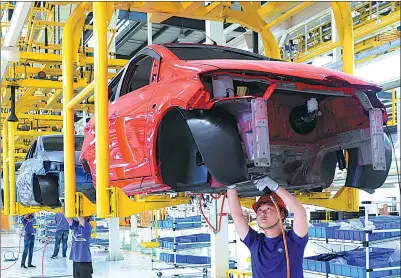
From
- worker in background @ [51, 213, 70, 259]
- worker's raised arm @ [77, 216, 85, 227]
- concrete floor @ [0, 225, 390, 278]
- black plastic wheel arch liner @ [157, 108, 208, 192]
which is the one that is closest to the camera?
black plastic wheel arch liner @ [157, 108, 208, 192]

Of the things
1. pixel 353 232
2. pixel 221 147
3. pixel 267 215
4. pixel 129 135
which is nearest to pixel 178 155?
pixel 129 135

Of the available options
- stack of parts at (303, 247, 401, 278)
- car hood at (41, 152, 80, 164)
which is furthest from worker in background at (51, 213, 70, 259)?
stack of parts at (303, 247, 401, 278)

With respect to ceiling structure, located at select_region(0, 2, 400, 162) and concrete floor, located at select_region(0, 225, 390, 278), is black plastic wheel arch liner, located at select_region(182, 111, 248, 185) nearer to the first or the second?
ceiling structure, located at select_region(0, 2, 400, 162)

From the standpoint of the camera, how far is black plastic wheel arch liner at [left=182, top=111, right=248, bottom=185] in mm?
2979

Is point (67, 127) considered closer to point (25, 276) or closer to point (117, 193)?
point (117, 193)

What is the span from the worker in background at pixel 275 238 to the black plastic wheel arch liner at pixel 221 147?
274 mm

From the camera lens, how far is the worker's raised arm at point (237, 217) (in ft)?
11.0

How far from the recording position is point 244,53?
4.38 metres

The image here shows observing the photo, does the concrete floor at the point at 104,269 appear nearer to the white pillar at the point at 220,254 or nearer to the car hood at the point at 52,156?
the white pillar at the point at 220,254

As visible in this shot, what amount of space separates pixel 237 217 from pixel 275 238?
33 cm

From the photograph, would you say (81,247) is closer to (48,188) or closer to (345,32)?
(48,188)

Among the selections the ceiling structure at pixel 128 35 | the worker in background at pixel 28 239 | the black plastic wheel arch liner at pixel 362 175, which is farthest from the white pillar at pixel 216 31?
the worker in background at pixel 28 239

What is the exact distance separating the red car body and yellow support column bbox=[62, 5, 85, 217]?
0.39m

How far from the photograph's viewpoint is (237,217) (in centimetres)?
341
